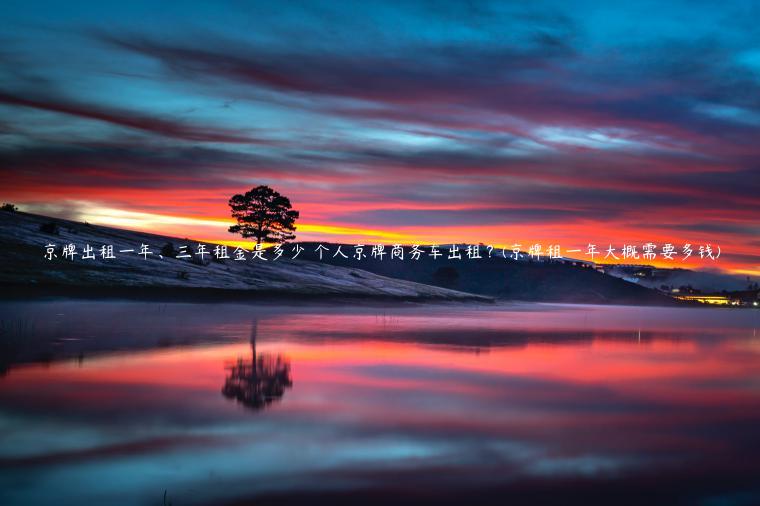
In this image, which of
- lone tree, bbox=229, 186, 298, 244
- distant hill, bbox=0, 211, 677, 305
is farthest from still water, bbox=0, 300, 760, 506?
lone tree, bbox=229, 186, 298, 244

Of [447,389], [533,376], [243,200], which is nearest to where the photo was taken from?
[447,389]

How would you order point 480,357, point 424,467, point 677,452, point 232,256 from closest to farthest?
point 424,467 → point 677,452 → point 480,357 → point 232,256

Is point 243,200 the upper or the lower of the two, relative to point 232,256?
upper

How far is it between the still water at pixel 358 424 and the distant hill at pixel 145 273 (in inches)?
1049

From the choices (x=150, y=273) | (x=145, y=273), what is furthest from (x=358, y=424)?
(x=150, y=273)

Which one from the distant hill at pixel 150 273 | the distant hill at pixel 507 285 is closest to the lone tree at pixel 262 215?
the distant hill at pixel 150 273

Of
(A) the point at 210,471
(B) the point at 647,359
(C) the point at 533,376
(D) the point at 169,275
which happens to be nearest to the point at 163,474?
(A) the point at 210,471

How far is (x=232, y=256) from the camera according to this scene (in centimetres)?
10419

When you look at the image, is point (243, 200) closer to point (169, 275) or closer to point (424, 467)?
point (169, 275)

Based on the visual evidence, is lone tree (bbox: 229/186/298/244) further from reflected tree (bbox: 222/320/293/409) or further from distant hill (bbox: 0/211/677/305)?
reflected tree (bbox: 222/320/293/409)

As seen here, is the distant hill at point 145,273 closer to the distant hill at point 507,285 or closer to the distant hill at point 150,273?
the distant hill at point 150,273

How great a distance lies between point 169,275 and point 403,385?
5503 cm

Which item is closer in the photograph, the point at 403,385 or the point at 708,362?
the point at 403,385

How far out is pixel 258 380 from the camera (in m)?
22.1
